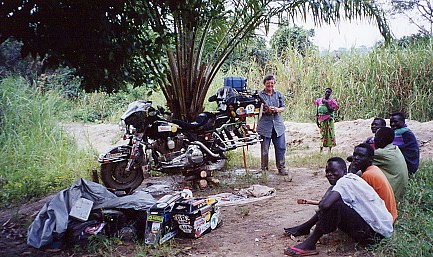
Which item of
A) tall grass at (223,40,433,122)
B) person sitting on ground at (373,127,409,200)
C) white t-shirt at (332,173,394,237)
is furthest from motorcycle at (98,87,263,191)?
tall grass at (223,40,433,122)

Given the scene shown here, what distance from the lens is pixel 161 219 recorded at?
3912 mm

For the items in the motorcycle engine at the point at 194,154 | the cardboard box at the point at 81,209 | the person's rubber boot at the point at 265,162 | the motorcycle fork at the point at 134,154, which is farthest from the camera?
the person's rubber boot at the point at 265,162

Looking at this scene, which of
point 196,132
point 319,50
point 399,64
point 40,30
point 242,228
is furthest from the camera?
point 319,50

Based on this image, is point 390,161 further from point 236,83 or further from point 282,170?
point 236,83

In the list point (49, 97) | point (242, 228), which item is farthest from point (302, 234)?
point (49, 97)

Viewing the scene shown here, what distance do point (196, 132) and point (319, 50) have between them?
8.61 meters

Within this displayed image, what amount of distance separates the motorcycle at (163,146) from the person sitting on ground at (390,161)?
2326 millimetres

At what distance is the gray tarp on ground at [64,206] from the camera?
153 inches

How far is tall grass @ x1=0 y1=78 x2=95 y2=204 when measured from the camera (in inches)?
251

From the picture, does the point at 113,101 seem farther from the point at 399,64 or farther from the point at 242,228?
the point at 242,228

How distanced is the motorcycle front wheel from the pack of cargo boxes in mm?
1687

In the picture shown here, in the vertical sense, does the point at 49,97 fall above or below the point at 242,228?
above

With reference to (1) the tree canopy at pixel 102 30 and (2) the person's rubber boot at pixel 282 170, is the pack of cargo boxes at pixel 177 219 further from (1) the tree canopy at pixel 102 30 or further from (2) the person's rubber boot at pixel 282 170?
(2) the person's rubber boot at pixel 282 170

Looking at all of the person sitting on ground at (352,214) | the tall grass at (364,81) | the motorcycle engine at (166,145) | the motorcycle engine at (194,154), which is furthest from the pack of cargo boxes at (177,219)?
the tall grass at (364,81)
